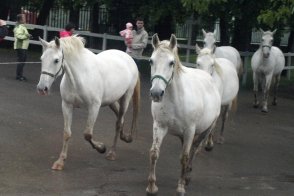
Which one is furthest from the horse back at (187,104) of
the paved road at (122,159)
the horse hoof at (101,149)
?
the horse hoof at (101,149)

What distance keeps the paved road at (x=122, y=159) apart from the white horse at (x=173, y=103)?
632mm

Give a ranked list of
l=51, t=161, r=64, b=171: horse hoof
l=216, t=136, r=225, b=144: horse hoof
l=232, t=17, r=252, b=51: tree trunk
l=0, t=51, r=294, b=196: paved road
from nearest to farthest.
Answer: l=0, t=51, r=294, b=196: paved road
l=51, t=161, r=64, b=171: horse hoof
l=216, t=136, r=225, b=144: horse hoof
l=232, t=17, r=252, b=51: tree trunk

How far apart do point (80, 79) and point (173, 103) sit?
1736 millimetres

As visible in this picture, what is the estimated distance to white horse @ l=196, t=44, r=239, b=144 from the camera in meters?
9.72

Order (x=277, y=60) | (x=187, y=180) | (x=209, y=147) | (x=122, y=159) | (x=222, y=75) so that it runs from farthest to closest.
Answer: (x=277, y=60)
(x=222, y=75)
(x=209, y=147)
(x=122, y=159)
(x=187, y=180)

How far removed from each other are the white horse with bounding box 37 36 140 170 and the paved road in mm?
433

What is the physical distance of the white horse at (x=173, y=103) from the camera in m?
6.76

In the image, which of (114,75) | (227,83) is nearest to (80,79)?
(114,75)

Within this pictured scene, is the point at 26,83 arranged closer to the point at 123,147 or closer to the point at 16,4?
the point at 123,147

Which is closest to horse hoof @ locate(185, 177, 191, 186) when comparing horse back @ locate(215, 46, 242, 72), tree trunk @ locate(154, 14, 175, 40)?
horse back @ locate(215, 46, 242, 72)

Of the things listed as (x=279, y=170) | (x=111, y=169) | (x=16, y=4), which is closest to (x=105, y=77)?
→ (x=111, y=169)

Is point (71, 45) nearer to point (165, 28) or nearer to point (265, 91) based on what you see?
point (265, 91)

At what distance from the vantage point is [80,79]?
831 cm

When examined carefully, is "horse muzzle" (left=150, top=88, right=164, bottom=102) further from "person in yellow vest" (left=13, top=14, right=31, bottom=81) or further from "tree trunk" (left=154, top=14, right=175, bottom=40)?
"tree trunk" (left=154, top=14, right=175, bottom=40)
